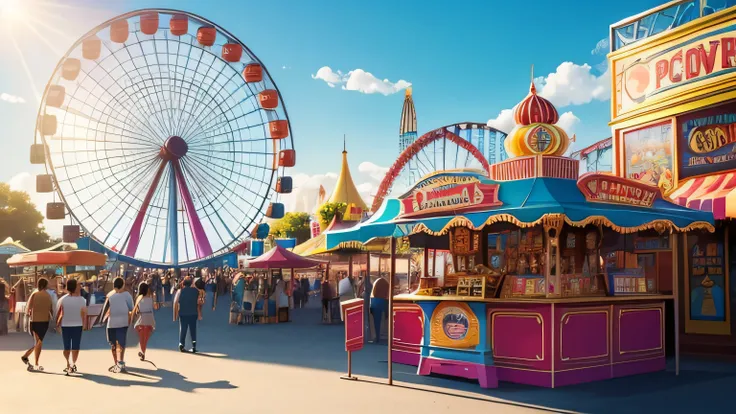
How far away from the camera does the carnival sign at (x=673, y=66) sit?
51.0 ft

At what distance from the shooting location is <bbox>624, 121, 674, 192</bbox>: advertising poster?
1683 cm

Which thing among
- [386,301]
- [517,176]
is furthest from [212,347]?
[517,176]

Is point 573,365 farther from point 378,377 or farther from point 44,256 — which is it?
point 44,256

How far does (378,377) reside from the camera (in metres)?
11.9

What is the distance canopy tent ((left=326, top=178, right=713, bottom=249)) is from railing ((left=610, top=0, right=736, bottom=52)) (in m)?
6.23

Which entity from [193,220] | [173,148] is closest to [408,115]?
[193,220]

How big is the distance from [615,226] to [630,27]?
952 centimetres

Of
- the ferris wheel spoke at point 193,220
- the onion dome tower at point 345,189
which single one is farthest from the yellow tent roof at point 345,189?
the ferris wheel spoke at point 193,220

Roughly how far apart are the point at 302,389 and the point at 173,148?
3057 centimetres

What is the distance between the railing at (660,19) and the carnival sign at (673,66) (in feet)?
1.81

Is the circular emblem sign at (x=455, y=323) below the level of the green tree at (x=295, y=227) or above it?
below

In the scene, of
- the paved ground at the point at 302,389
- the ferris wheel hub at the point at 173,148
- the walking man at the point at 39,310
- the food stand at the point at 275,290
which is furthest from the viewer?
the ferris wheel hub at the point at 173,148

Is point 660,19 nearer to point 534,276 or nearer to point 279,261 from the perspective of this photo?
point 534,276

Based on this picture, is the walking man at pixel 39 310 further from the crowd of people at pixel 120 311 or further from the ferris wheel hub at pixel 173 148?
the ferris wheel hub at pixel 173 148
